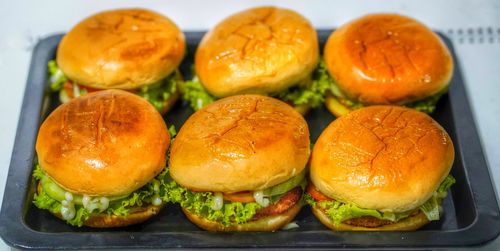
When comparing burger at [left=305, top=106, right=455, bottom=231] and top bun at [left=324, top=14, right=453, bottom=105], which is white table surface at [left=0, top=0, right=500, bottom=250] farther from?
burger at [left=305, top=106, right=455, bottom=231]

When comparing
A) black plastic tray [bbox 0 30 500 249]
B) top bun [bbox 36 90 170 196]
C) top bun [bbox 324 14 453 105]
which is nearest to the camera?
black plastic tray [bbox 0 30 500 249]

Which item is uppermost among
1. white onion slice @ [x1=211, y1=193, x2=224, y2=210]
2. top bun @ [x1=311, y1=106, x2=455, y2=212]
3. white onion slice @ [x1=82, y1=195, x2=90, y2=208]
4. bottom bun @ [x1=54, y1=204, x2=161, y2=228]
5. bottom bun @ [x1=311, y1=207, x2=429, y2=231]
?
top bun @ [x1=311, y1=106, x2=455, y2=212]

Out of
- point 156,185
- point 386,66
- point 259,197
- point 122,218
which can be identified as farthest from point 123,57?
point 386,66

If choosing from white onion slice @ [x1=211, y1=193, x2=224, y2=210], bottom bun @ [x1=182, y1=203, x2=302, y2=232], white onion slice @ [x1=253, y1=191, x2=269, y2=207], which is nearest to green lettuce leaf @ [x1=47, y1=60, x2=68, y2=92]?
bottom bun @ [x1=182, y1=203, x2=302, y2=232]

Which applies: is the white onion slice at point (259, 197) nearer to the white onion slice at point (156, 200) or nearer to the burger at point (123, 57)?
the white onion slice at point (156, 200)

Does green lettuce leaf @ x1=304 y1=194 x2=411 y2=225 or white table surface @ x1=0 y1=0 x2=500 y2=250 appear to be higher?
green lettuce leaf @ x1=304 y1=194 x2=411 y2=225

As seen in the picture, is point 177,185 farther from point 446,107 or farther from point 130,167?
point 446,107

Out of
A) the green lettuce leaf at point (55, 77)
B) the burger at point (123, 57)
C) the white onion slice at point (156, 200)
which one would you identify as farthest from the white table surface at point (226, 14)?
the white onion slice at point (156, 200)
